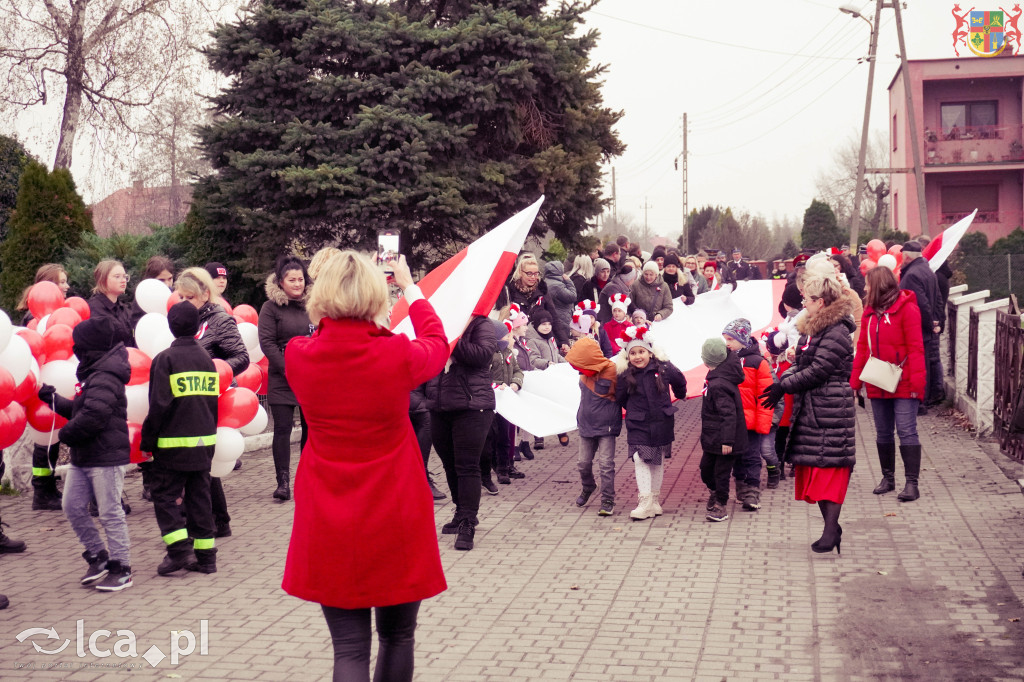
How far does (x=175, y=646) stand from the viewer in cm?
564

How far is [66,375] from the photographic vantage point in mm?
7949

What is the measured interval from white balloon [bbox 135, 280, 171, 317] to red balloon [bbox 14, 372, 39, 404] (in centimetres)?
115

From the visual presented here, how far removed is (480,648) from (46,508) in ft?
17.8

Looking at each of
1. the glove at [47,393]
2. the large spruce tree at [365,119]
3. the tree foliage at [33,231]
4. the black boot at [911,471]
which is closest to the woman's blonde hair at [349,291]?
the glove at [47,393]

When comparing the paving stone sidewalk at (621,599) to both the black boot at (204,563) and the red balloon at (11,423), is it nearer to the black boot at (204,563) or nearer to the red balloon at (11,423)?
the black boot at (204,563)

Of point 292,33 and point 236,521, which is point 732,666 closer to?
point 236,521

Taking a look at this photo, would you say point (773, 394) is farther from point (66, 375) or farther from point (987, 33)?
point (987, 33)

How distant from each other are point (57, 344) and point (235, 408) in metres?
1.46

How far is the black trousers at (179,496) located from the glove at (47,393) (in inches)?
49.4

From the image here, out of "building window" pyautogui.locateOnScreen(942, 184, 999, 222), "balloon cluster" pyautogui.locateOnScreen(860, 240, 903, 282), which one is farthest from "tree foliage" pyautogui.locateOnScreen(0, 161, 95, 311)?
"building window" pyautogui.locateOnScreen(942, 184, 999, 222)

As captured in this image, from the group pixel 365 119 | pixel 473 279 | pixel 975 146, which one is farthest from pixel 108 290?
pixel 975 146

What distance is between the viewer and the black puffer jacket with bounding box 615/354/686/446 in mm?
8500

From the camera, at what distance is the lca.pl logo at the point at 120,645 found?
5465mm

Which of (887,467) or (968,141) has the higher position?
(968,141)
